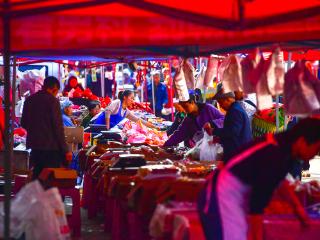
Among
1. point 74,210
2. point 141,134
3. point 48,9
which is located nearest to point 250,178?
point 48,9

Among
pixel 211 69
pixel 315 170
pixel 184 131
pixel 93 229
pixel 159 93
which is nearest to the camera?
pixel 93 229

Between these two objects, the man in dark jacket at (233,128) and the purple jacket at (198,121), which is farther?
the purple jacket at (198,121)

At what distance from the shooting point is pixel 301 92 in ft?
23.2

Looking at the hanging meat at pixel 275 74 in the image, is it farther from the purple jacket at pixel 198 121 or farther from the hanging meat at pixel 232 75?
the purple jacket at pixel 198 121

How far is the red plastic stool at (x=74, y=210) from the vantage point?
347 inches

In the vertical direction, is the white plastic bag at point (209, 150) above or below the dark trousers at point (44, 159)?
above

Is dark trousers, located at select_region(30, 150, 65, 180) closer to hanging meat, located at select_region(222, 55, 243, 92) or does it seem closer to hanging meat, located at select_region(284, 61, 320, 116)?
hanging meat, located at select_region(222, 55, 243, 92)

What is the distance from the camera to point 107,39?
6641mm

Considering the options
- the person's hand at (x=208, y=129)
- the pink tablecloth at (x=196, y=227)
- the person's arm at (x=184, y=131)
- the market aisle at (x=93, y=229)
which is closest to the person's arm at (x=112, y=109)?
the market aisle at (x=93, y=229)

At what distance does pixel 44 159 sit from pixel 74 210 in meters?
0.86

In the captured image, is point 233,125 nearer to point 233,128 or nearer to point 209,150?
point 233,128

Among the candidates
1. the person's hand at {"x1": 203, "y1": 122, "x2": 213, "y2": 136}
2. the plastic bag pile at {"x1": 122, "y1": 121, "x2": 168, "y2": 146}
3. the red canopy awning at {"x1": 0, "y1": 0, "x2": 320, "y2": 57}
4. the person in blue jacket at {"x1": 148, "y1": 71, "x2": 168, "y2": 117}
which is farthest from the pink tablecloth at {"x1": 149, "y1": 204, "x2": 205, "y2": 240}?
the person in blue jacket at {"x1": 148, "y1": 71, "x2": 168, "y2": 117}

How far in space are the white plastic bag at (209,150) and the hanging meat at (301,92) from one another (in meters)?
2.16

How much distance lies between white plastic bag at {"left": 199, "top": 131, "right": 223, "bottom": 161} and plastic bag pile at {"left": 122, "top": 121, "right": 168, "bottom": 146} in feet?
10.1
